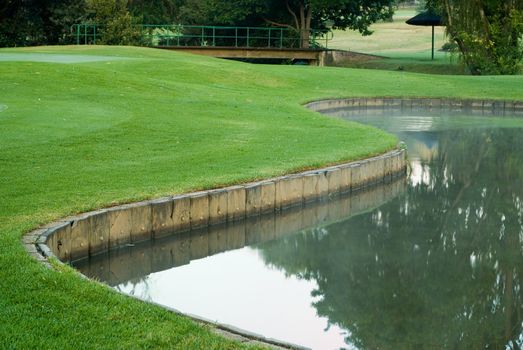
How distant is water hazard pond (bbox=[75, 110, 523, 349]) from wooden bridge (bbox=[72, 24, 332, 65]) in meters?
30.1

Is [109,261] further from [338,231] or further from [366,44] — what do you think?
[366,44]

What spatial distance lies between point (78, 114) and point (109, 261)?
757 cm

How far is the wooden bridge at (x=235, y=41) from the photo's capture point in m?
43.8

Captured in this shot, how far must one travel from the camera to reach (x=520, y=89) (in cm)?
2944

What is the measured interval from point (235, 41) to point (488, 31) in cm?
1680

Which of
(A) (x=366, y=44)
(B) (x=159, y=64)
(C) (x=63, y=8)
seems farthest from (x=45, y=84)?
(A) (x=366, y=44)

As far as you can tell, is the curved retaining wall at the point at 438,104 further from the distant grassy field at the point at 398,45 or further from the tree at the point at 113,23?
the tree at the point at 113,23

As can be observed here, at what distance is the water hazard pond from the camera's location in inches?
284

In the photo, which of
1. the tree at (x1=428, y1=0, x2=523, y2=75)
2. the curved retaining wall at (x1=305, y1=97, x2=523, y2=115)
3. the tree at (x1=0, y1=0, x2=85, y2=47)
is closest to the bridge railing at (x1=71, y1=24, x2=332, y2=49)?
the tree at (x1=0, y1=0, x2=85, y2=47)

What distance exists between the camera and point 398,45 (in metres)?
75.6

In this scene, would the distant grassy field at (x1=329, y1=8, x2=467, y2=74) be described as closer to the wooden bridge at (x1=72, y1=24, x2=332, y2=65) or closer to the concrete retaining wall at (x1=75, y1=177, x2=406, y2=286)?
the wooden bridge at (x1=72, y1=24, x2=332, y2=65)

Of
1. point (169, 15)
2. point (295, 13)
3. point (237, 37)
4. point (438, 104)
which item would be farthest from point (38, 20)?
point (438, 104)

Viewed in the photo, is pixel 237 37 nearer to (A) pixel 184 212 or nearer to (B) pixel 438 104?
(B) pixel 438 104

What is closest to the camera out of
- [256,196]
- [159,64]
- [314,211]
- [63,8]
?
[256,196]
